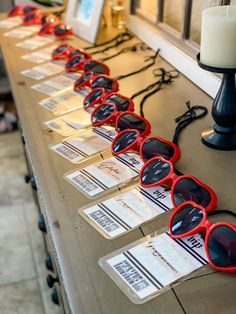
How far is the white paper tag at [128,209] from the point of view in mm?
680

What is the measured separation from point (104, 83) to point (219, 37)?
399 mm

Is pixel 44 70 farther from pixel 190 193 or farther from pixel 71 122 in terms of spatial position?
pixel 190 193

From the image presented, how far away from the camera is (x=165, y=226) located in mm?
672

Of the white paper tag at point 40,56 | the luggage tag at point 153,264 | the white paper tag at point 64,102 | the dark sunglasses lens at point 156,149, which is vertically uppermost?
the dark sunglasses lens at point 156,149

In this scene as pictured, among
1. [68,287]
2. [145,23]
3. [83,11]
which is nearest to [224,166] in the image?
[68,287]

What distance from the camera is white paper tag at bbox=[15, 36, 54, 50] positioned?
148 cm

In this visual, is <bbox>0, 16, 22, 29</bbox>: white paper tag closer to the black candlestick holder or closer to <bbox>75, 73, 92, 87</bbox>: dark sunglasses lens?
<bbox>75, 73, 92, 87</bbox>: dark sunglasses lens

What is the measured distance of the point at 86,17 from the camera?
1.49 meters

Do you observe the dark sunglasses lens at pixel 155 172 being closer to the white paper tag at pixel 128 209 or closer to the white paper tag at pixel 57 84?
the white paper tag at pixel 128 209

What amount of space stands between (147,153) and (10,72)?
68 cm

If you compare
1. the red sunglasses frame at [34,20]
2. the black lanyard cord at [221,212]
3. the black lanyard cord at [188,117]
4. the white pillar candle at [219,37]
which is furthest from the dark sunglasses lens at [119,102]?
the red sunglasses frame at [34,20]

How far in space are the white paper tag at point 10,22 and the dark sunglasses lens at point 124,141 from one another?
1.02m

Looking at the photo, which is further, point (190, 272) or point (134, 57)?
point (134, 57)

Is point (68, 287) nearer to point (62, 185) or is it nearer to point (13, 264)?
point (62, 185)
